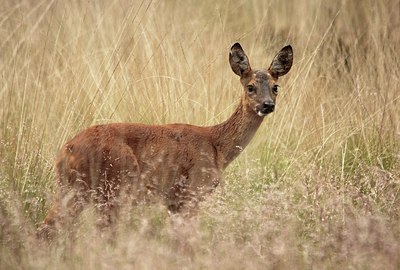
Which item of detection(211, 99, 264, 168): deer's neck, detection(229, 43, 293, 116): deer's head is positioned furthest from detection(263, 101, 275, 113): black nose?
detection(211, 99, 264, 168): deer's neck

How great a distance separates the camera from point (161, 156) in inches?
242

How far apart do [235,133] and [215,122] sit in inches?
46.8

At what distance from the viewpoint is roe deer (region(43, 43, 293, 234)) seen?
5.71m

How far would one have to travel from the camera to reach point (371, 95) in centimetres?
817

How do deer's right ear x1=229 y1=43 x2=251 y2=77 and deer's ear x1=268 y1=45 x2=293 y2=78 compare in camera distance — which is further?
deer's ear x1=268 y1=45 x2=293 y2=78

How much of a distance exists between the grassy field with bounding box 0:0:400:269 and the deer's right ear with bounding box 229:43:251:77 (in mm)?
738

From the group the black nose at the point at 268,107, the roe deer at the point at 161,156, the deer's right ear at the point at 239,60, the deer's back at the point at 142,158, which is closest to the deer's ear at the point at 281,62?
the roe deer at the point at 161,156

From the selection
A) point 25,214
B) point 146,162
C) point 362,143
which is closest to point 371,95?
point 362,143

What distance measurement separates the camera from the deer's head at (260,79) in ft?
21.1

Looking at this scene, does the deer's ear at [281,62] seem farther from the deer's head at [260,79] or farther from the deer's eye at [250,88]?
the deer's eye at [250,88]

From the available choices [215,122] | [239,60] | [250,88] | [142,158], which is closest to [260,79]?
[250,88]

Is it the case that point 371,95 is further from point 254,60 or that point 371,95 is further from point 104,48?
point 104,48

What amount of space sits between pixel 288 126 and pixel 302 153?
577 millimetres

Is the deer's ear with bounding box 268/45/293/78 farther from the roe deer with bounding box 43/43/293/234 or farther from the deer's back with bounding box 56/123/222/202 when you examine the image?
the deer's back with bounding box 56/123/222/202
